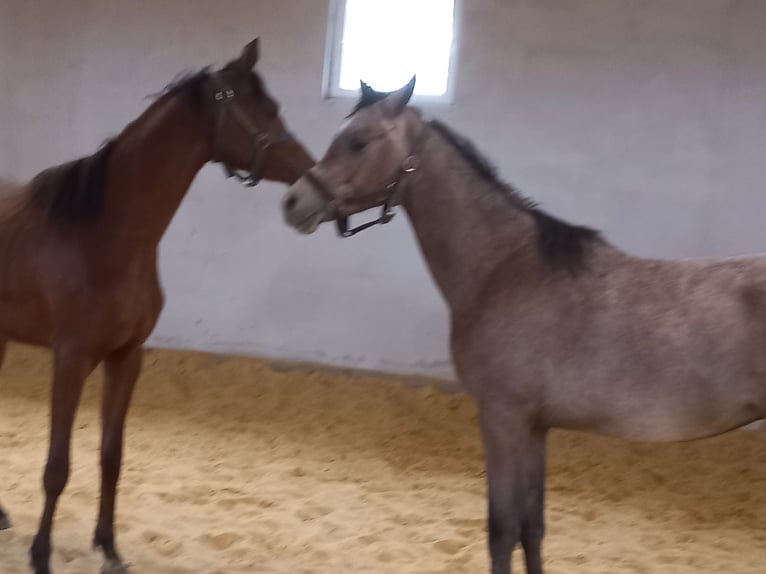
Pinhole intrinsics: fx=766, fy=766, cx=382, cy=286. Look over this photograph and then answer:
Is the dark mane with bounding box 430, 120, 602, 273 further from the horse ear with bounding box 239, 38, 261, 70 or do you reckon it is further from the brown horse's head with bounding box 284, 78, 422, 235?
the horse ear with bounding box 239, 38, 261, 70

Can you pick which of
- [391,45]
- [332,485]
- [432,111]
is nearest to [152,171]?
[332,485]

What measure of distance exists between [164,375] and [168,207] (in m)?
2.61

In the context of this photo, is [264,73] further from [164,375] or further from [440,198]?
[440,198]

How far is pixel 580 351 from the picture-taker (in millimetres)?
1910

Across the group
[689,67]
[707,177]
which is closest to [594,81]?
[689,67]

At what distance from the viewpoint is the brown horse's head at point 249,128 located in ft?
7.62

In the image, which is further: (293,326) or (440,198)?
(293,326)

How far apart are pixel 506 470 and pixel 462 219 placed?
0.68m

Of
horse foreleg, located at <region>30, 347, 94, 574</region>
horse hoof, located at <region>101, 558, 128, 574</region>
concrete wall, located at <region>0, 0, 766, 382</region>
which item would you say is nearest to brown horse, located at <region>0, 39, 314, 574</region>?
horse foreleg, located at <region>30, 347, 94, 574</region>

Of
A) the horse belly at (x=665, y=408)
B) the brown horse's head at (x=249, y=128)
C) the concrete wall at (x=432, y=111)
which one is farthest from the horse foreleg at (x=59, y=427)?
the concrete wall at (x=432, y=111)

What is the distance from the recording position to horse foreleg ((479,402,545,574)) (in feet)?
6.46

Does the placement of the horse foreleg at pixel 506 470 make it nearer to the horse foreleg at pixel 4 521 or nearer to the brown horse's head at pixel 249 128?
the brown horse's head at pixel 249 128

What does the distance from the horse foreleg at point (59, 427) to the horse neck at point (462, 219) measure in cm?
108

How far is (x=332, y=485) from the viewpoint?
137 inches
